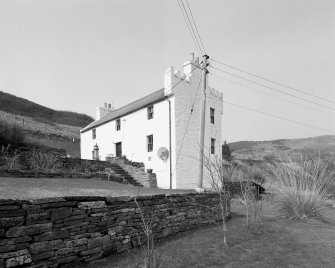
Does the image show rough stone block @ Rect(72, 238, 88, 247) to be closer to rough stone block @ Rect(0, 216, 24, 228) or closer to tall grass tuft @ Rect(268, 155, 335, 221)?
rough stone block @ Rect(0, 216, 24, 228)

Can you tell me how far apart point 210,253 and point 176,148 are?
12550 millimetres

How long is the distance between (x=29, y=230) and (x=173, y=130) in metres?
14.6

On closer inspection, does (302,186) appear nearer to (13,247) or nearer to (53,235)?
(53,235)

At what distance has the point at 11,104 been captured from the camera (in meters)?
52.1

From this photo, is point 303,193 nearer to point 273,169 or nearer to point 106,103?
point 273,169

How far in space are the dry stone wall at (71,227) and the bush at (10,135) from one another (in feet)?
33.6

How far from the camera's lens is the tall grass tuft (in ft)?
31.5

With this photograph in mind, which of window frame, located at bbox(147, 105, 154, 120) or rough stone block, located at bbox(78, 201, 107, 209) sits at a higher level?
window frame, located at bbox(147, 105, 154, 120)

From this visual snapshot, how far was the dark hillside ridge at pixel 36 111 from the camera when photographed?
5069 cm

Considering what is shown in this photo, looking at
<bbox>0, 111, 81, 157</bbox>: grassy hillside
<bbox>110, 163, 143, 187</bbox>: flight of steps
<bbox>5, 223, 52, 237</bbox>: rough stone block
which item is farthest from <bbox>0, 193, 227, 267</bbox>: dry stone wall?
<bbox>0, 111, 81, 157</bbox>: grassy hillside

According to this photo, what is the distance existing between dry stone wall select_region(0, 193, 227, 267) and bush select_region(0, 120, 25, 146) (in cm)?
1023

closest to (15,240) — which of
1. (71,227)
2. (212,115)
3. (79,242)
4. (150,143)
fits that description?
(71,227)

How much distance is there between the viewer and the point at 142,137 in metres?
20.5

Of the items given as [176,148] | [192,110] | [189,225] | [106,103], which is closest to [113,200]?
[189,225]
